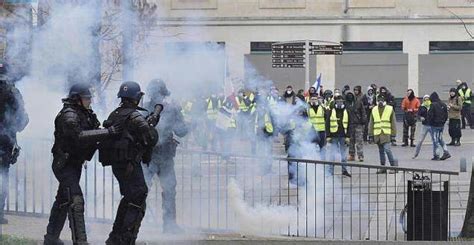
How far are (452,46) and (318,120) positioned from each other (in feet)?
66.3

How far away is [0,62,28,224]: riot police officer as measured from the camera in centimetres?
1073

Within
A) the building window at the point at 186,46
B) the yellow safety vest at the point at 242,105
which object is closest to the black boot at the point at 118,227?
the building window at the point at 186,46

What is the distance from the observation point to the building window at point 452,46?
121ft

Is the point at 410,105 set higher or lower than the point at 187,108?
higher

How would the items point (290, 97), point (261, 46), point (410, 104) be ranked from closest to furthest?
point (290, 97)
point (261, 46)
point (410, 104)

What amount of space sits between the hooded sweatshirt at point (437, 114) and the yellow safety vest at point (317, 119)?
14.1 ft

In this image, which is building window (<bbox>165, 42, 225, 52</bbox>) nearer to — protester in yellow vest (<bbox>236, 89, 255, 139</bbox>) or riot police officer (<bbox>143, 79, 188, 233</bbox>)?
riot police officer (<bbox>143, 79, 188, 233</bbox>)

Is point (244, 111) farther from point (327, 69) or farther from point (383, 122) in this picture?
point (327, 69)

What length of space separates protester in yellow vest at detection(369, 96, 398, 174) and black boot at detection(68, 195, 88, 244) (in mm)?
10610

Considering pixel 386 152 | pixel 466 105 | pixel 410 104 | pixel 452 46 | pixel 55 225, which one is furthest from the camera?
pixel 452 46

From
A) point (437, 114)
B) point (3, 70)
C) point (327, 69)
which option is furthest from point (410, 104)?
point (3, 70)

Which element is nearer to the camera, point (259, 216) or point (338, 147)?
point (259, 216)

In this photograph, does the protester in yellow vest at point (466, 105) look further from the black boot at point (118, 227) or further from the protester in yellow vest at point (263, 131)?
the black boot at point (118, 227)

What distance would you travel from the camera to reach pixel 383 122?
65.3 ft
